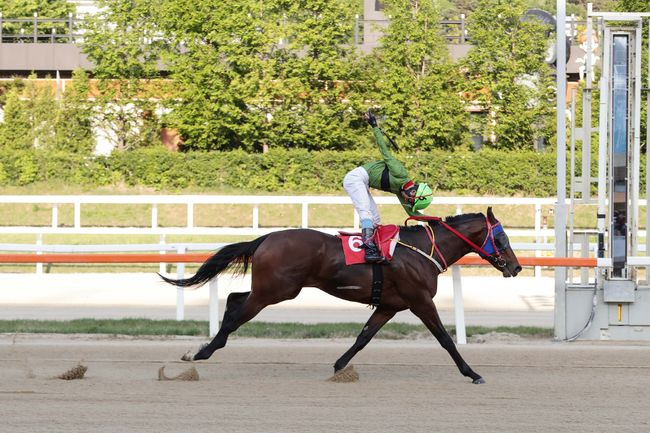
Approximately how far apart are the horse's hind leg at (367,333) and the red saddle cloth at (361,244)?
1.32ft

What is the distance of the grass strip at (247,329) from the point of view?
977cm

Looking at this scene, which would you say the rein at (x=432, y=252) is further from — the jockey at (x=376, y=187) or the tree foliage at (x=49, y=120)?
the tree foliage at (x=49, y=120)

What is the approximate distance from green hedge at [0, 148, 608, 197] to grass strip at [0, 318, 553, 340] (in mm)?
13696

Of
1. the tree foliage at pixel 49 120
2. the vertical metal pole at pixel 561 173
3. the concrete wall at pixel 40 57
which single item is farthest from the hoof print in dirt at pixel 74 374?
the concrete wall at pixel 40 57

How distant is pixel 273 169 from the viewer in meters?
24.3

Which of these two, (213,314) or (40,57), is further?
(40,57)

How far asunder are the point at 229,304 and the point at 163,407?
52.6 inches

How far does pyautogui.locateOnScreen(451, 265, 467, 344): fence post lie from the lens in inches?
369

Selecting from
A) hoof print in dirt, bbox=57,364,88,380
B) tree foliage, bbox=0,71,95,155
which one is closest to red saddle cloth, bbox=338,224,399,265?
hoof print in dirt, bbox=57,364,88,380

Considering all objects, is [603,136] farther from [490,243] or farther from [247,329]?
[247,329]

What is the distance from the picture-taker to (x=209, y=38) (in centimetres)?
2642

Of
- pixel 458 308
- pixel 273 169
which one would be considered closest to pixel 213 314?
pixel 458 308

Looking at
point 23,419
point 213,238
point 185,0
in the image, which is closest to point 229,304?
point 23,419

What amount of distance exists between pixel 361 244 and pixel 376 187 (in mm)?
377
